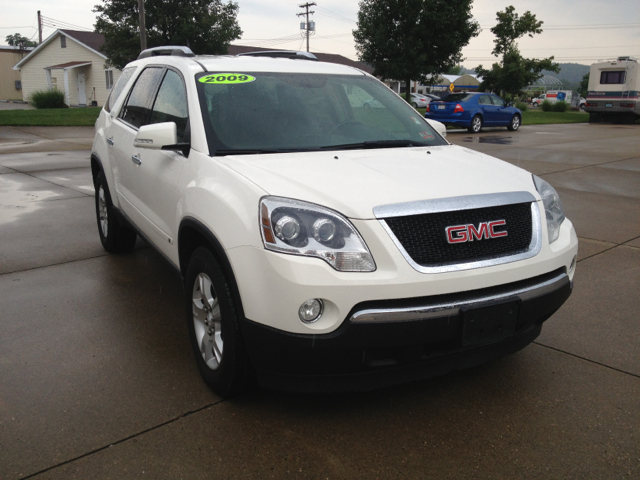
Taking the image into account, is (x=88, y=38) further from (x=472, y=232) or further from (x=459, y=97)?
(x=472, y=232)

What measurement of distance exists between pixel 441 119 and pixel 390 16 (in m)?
9.47

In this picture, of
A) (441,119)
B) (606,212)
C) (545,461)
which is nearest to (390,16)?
(441,119)

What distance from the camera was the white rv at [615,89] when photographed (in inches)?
1171

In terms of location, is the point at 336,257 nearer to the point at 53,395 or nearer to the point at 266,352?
the point at 266,352

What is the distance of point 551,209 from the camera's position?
316 centimetres

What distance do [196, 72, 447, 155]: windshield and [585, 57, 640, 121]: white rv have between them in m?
30.2

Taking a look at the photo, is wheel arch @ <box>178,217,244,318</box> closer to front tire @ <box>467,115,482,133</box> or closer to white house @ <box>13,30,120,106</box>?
front tire @ <box>467,115,482,133</box>

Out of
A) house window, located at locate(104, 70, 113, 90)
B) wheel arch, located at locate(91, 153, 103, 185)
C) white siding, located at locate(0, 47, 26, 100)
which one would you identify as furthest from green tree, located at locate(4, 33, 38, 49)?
wheel arch, located at locate(91, 153, 103, 185)

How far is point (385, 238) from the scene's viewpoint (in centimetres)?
253

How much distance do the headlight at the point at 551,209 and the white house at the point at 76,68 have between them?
41848mm

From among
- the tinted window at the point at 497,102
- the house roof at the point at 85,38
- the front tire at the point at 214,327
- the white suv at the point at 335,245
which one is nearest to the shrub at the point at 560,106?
the tinted window at the point at 497,102

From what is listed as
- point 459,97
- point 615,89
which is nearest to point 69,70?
point 459,97

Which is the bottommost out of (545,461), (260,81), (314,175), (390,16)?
(545,461)

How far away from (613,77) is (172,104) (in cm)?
3201
